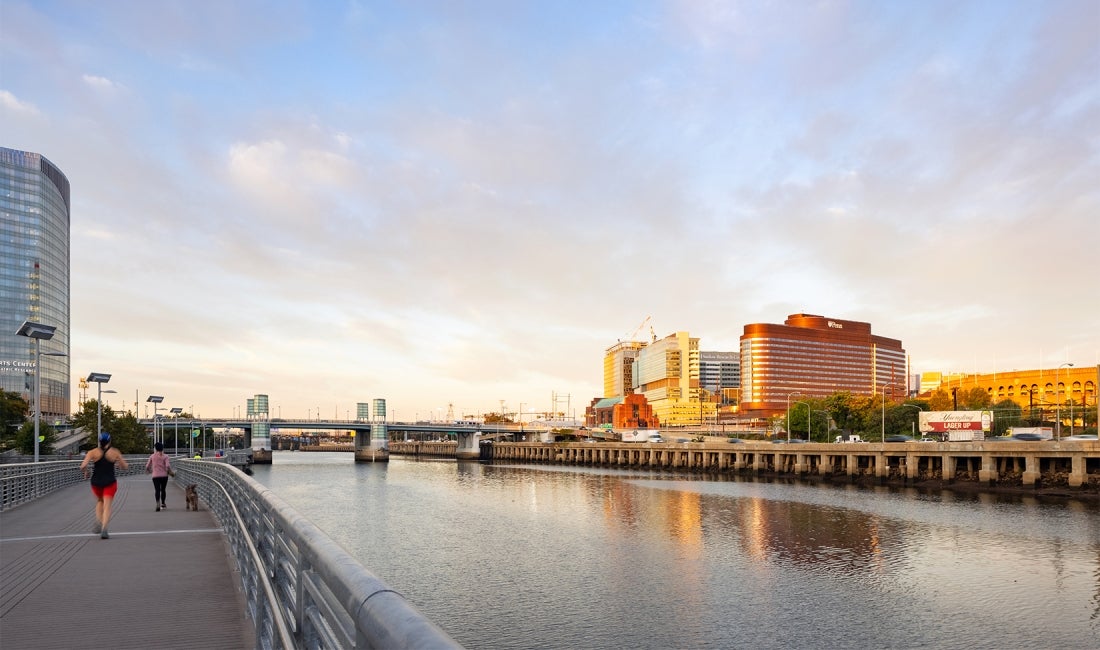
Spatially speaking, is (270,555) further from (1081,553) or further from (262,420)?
(262,420)

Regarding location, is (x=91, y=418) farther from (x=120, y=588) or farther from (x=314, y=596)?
(x=314, y=596)

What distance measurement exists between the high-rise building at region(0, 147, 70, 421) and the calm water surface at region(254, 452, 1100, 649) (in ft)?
486

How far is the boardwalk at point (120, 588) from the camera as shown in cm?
948

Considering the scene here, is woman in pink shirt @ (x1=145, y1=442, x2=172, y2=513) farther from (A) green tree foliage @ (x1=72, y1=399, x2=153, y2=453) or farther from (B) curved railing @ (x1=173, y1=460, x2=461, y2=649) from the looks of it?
(A) green tree foliage @ (x1=72, y1=399, x2=153, y2=453)

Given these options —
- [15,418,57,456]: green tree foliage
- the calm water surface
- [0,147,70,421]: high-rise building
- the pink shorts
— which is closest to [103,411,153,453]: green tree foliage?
[15,418,57,456]: green tree foliage

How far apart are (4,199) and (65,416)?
171 ft

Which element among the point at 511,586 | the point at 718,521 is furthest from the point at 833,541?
the point at 511,586

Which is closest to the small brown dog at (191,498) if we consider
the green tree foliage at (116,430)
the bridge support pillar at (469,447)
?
the green tree foliage at (116,430)

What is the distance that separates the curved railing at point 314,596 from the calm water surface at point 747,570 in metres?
13.7

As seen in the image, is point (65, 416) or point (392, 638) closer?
point (392, 638)

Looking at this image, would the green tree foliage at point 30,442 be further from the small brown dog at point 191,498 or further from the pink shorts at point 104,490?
the pink shorts at point 104,490

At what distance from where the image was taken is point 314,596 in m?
5.05

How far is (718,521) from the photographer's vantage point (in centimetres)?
4972

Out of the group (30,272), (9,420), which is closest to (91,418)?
(9,420)
